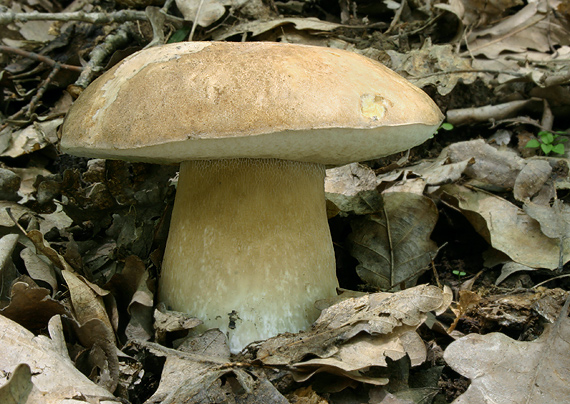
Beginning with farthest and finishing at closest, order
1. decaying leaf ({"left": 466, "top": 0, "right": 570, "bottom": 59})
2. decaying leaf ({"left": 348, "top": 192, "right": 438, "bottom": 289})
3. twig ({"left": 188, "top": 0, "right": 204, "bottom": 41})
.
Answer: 1. decaying leaf ({"left": 466, "top": 0, "right": 570, "bottom": 59})
2. twig ({"left": 188, "top": 0, "right": 204, "bottom": 41})
3. decaying leaf ({"left": 348, "top": 192, "right": 438, "bottom": 289})

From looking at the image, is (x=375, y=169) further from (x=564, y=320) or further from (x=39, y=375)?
(x=39, y=375)

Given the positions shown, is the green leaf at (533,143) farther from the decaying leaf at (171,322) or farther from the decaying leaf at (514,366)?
the decaying leaf at (171,322)

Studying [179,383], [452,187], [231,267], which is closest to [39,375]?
[179,383]

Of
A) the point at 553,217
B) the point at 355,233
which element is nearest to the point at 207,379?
the point at 355,233

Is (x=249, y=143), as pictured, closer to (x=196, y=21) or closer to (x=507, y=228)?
(x=507, y=228)

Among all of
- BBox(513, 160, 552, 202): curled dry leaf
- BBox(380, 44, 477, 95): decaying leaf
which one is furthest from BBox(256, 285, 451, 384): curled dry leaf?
BBox(380, 44, 477, 95): decaying leaf

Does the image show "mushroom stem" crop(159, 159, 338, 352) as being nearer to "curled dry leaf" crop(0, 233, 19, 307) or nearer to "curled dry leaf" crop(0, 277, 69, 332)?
"curled dry leaf" crop(0, 277, 69, 332)

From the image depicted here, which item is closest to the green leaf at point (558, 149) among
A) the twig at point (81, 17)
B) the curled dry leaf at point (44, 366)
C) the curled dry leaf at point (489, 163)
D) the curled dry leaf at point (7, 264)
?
the curled dry leaf at point (489, 163)
